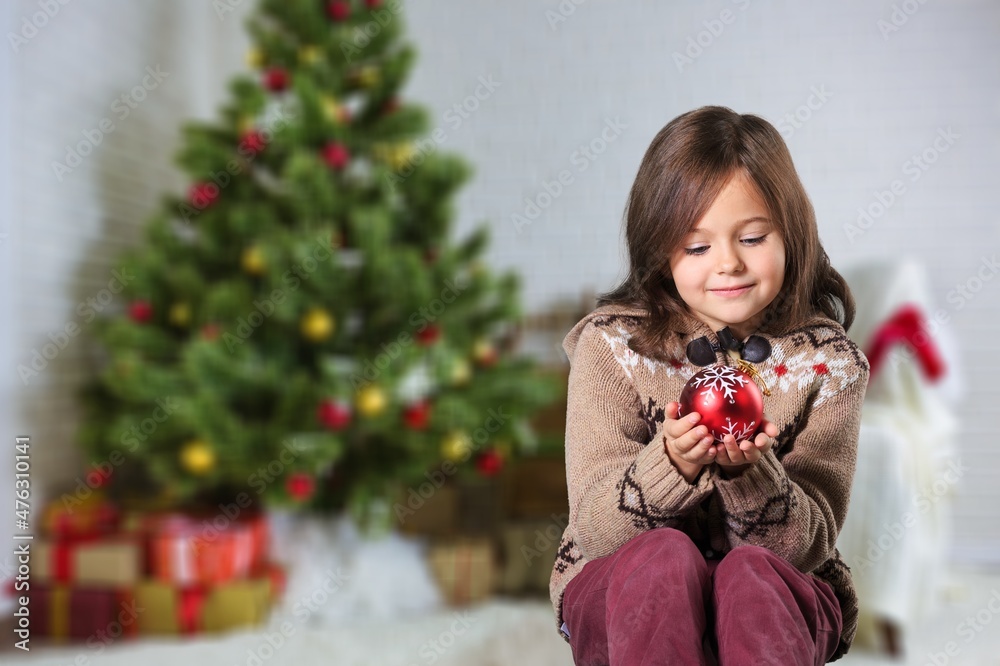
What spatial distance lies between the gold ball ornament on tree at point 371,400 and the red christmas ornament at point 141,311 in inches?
20.9

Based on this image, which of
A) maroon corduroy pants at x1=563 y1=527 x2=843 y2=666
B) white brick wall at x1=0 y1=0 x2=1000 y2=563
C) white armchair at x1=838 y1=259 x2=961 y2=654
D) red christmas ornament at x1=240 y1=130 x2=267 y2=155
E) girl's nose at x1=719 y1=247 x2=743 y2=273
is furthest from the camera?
white brick wall at x1=0 y1=0 x2=1000 y2=563

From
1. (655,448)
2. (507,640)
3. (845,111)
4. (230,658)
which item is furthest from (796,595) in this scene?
(845,111)

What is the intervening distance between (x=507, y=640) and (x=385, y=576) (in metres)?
0.34

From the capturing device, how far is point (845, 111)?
2635 millimetres

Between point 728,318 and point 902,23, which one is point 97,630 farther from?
point 902,23

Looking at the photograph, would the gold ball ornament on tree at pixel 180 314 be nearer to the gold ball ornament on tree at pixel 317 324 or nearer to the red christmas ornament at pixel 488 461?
the gold ball ornament on tree at pixel 317 324

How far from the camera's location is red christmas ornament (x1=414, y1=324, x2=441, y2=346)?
6.97 ft

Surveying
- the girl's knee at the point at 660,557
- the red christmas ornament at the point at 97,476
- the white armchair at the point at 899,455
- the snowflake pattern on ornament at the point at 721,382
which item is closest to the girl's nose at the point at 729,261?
the snowflake pattern on ornament at the point at 721,382

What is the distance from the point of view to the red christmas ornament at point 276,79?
2234mm

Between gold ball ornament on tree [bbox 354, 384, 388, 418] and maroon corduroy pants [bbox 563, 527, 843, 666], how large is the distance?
4.12 feet

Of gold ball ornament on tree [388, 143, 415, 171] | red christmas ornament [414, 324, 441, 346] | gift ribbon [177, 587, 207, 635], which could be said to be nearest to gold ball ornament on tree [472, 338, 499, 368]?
red christmas ornament [414, 324, 441, 346]

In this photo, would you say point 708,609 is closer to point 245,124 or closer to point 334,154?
point 334,154

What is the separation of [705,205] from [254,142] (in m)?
1.52

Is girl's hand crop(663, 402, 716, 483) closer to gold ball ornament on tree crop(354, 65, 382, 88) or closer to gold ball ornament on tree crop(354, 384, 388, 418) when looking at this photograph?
gold ball ornament on tree crop(354, 384, 388, 418)
